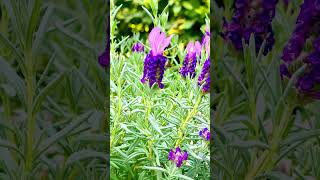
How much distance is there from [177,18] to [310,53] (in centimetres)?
295

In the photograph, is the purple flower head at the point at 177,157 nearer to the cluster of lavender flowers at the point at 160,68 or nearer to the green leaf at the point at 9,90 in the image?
the cluster of lavender flowers at the point at 160,68

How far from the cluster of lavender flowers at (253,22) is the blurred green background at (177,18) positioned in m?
2.51

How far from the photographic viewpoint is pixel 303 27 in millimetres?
734

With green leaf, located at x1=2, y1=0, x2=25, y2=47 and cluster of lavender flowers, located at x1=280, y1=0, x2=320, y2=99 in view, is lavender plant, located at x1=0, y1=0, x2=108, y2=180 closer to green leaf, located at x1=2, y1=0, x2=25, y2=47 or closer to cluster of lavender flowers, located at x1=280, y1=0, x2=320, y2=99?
green leaf, located at x1=2, y1=0, x2=25, y2=47

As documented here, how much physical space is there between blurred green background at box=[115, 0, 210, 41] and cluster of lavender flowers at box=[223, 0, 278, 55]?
8.23ft

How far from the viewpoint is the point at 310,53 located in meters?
0.73

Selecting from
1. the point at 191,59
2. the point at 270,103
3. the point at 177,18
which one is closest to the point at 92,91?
the point at 270,103

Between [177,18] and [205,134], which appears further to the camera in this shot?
[177,18]

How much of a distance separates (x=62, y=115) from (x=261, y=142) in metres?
0.32

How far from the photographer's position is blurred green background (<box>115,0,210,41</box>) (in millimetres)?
3434

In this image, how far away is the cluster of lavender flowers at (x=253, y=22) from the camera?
0.81 m

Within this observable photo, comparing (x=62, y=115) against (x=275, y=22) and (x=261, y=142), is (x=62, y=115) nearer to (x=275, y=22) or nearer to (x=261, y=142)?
(x=261, y=142)

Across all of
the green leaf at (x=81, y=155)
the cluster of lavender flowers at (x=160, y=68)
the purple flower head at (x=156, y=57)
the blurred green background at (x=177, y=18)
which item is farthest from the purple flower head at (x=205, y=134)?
the blurred green background at (x=177, y=18)

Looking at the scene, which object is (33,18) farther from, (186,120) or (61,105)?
(186,120)
